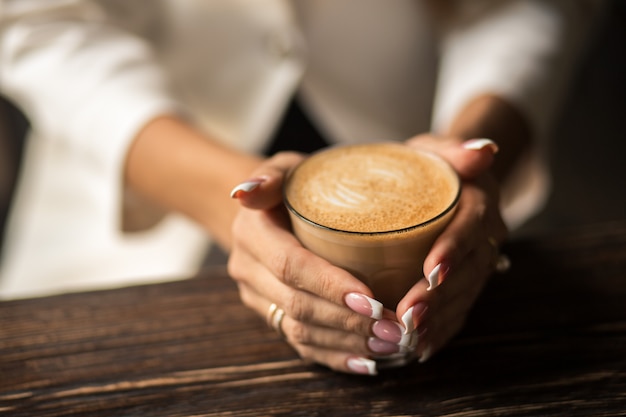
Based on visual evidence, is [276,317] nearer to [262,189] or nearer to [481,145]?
[262,189]

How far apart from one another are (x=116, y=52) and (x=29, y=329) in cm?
59

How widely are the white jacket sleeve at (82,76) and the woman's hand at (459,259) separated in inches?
22.6

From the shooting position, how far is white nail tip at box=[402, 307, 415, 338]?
57cm

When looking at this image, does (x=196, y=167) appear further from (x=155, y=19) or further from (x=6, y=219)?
(x=6, y=219)

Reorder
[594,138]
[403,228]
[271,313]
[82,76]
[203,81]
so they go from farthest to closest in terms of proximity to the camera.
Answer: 1. [594,138]
2. [203,81]
3. [82,76]
4. [271,313]
5. [403,228]

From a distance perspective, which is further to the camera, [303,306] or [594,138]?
[594,138]

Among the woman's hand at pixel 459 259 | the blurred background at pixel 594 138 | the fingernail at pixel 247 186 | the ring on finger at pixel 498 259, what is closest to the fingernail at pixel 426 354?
the woman's hand at pixel 459 259

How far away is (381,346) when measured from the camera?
606mm

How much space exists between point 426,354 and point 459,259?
0.12m

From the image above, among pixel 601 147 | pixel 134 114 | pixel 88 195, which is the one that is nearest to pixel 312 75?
pixel 134 114

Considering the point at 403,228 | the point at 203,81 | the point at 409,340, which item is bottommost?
the point at 203,81

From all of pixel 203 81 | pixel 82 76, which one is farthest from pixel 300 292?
pixel 203 81

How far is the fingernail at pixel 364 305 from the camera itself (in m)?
0.57

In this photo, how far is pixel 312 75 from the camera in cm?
136
